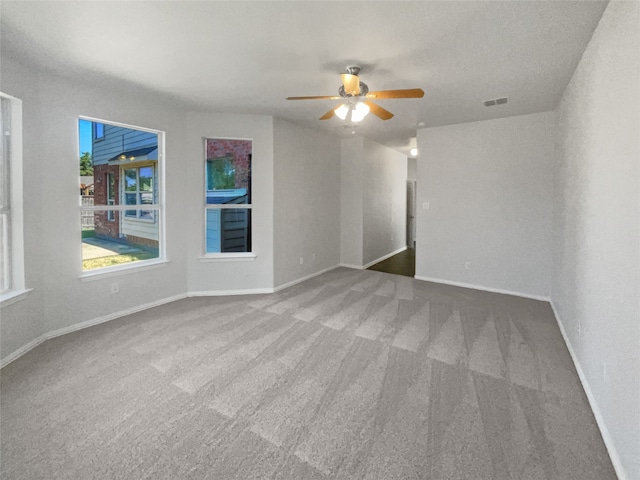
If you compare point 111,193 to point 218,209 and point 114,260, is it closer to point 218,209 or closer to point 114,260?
point 114,260

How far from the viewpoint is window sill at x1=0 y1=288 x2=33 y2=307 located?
2.60 meters

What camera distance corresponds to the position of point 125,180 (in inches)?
150

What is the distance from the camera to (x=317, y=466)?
160 centimetres

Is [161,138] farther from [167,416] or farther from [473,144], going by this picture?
[473,144]

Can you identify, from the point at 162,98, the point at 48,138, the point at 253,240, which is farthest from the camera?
the point at 253,240

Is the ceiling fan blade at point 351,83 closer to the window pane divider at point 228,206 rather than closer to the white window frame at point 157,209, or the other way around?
the window pane divider at point 228,206

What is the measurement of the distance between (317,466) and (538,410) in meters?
1.52

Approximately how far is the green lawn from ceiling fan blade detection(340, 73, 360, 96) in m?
3.26

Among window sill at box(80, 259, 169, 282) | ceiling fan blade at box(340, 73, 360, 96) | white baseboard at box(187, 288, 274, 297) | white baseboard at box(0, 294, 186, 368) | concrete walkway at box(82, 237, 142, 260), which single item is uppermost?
ceiling fan blade at box(340, 73, 360, 96)

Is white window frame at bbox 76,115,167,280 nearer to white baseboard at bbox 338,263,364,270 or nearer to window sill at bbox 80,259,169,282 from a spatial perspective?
window sill at bbox 80,259,169,282

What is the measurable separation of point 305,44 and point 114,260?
3309mm

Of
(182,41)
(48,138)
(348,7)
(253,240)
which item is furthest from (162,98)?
(348,7)

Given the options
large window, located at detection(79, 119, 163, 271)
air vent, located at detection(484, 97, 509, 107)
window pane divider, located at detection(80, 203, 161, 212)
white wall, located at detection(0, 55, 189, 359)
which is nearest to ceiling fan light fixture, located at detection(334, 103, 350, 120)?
air vent, located at detection(484, 97, 509, 107)

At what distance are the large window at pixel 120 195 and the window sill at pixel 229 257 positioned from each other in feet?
2.06
